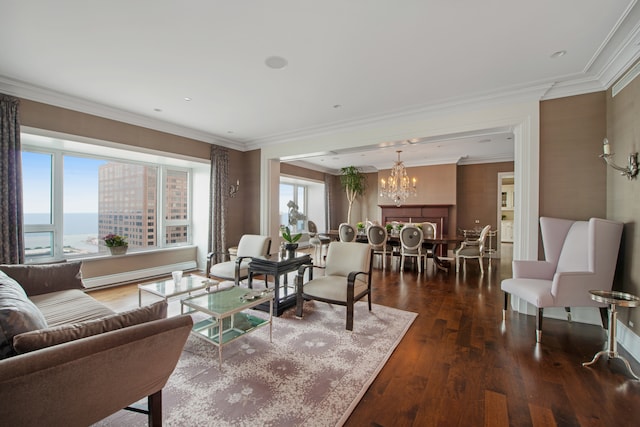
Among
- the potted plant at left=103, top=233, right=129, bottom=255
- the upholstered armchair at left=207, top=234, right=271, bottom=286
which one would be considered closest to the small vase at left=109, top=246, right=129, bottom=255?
the potted plant at left=103, top=233, right=129, bottom=255

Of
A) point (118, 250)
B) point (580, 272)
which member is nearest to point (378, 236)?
point (580, 272)

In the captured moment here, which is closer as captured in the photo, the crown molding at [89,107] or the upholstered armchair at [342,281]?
the upholstered armchair at [342,281]

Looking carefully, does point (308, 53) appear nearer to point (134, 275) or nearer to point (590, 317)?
point (590, 317)

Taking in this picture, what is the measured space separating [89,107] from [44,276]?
248cm

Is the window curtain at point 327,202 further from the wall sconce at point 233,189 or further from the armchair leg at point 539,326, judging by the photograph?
the armchair leg at point 539,326

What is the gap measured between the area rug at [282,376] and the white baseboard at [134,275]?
3026 mm

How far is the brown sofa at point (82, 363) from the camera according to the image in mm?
1005

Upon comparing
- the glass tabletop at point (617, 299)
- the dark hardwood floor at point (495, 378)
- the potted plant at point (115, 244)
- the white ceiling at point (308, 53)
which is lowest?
the dark hardwood floor at point (495, 378)

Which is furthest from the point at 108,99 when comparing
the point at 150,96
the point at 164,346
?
the point at 164,346

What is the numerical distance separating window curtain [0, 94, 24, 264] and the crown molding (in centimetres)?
16

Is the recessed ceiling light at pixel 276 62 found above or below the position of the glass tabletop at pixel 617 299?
above

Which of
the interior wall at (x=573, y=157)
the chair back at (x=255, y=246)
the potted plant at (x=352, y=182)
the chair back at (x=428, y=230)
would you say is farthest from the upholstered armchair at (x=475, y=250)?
the potted plant at (x=352, y=182)

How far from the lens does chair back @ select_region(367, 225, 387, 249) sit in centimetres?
596

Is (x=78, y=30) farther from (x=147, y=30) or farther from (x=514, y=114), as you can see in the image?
(x=514, y=114)
